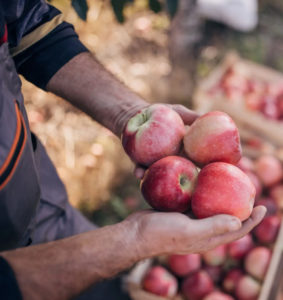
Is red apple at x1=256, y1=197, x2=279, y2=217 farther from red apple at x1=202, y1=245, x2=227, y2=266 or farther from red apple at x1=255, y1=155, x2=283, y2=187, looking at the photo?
red apple at x1=202, y1=245, x2=227, y2=266

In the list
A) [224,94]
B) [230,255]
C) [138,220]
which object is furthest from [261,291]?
[224,94]

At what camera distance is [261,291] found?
5.62 ft

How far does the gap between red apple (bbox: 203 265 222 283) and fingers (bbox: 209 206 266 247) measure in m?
0.99

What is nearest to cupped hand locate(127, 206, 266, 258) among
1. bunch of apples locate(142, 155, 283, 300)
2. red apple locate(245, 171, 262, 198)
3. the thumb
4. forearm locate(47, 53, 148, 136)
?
the thumb

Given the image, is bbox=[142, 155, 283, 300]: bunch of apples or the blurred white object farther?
the blurred white object

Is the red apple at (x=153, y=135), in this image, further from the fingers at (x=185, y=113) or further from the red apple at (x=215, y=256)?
the red apple at (x=215, y=256)

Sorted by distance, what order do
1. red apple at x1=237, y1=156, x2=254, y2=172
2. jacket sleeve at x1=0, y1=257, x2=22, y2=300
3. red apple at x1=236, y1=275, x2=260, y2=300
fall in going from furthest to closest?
red apple at x1=237, y1=156, x2=254, y2=172 < red apple at x1=236, y1=275, x2=260, y2=300 < jacket sleeve at x1=0, y1=257, x2=22, y2=300

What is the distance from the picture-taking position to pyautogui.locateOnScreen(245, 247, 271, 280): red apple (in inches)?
71.6

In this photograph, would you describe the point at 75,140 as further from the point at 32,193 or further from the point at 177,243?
the point at 177,243

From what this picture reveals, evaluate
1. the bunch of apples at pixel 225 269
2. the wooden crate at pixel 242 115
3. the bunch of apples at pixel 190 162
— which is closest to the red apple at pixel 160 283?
the bunch of apples at pixel 225 269

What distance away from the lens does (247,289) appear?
5.84ft

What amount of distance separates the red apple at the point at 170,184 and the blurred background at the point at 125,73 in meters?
0.71

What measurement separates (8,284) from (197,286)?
1.27m

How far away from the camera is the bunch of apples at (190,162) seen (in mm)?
1026
